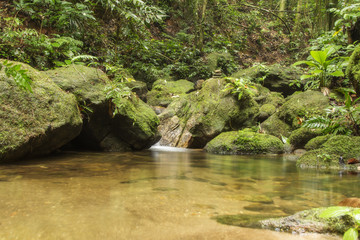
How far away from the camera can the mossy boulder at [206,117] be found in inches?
272

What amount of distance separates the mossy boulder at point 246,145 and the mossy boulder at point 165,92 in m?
3.63

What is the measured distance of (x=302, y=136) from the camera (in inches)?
230

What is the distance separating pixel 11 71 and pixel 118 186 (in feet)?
4.91

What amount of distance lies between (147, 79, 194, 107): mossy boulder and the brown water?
6104 millimetres

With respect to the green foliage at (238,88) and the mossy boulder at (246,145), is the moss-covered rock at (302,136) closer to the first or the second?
the mossy boulder at (246,145)

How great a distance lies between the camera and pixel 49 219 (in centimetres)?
152

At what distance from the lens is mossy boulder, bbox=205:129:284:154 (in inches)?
238

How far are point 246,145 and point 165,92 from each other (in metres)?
4.71

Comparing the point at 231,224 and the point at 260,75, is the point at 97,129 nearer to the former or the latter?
the point at 231,224

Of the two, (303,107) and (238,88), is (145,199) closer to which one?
(238,88)

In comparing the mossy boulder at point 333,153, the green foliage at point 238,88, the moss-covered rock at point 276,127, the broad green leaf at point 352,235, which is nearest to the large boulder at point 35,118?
the broad green leaf at point 352,235

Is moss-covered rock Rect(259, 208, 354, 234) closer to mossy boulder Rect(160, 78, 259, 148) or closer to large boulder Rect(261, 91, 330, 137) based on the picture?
mossy boulder Rect(160, 78, 259, 148)

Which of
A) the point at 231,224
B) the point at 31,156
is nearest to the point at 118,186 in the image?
the point at 231,224

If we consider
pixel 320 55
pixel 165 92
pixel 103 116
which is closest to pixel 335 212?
pixel 103 116
